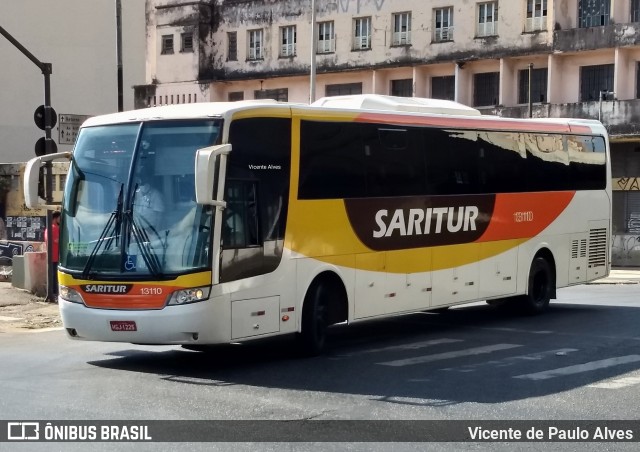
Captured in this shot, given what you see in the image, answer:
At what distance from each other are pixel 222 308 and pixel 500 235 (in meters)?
7.27

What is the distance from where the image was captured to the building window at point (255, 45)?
56188mm

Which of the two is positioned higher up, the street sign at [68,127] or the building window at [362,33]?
the building window at [362,33]

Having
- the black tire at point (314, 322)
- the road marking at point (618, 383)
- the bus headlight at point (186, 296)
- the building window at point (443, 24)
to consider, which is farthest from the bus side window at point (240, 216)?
the building window at point (443, 24)

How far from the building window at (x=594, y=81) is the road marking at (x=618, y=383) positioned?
33420mm

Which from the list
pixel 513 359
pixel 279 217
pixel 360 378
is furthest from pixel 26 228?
pixel 360 378

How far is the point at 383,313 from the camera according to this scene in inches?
674

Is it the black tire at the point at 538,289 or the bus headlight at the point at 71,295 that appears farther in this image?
the black tire at the point at 538,289

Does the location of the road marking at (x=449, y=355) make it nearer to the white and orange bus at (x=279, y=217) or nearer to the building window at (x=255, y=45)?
the white and orange bus at (x=279, y=217)

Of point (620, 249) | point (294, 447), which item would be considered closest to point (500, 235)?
point (294, 447)

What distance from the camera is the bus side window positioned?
46.9 feet

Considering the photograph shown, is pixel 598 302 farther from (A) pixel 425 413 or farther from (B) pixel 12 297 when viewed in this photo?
(A) pixel 425 413

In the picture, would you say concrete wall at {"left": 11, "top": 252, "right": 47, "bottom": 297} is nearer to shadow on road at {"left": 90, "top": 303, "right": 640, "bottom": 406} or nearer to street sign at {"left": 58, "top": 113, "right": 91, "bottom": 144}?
street sign at {"left": 58, "top": 113, "right": 91, "bottom": 144}

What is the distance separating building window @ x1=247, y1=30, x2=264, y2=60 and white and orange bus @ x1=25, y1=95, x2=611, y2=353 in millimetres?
36807

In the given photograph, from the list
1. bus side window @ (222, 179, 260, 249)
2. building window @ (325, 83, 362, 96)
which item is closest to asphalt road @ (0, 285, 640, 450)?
bus side window @ (222, 179, 260, 249)
